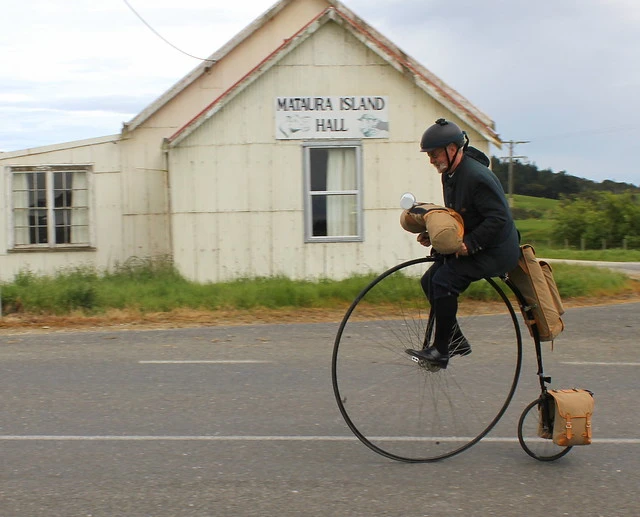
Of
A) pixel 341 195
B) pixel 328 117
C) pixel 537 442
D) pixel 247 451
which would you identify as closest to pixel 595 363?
pixel 537 442

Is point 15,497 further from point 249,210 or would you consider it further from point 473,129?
point 473,129

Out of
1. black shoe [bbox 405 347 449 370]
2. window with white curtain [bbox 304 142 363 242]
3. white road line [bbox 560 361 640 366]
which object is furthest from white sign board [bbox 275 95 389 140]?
black shoe [bbox 405 347 449 370]

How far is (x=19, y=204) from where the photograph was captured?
699 inches

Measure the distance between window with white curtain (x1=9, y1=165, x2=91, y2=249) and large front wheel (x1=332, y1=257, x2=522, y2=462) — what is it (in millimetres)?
13182

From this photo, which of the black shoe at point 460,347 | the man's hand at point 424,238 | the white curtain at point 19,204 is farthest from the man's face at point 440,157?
the white curtain at point 19,204

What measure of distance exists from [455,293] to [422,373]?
0.66 m

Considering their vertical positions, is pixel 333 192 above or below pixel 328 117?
below

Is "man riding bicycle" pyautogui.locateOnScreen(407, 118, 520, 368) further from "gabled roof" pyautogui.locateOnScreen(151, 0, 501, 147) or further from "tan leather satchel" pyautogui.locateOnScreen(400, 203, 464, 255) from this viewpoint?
"gabled roof" pyautogui.locateOnScreen(151, 0, 501, 147)

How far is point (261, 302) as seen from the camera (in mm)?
13594

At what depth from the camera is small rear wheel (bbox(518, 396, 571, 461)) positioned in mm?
5531

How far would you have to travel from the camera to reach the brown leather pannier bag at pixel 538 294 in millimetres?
5445

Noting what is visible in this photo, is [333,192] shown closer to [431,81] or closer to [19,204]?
[431,81]

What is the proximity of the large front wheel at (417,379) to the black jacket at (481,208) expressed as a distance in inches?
15.0

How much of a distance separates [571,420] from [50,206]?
14.5 meters
